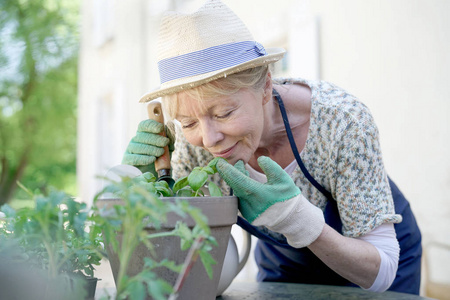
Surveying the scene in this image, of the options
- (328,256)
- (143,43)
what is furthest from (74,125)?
(328,256)

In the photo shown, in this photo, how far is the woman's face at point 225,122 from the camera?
1.30 meters

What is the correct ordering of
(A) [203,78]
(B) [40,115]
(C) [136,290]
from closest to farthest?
(C) [136,290] < (A) [203,78] < (B) [40,115]

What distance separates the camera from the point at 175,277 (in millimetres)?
882

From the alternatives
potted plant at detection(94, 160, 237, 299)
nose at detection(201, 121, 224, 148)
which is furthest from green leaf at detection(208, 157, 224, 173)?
nose at detection(201, 121, 224, 148)

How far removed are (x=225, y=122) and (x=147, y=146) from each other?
0.86 ft

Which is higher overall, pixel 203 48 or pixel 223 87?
pixel 203 48

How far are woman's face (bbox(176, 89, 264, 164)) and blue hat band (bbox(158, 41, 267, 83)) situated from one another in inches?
2.7

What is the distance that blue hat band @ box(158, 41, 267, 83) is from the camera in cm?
125

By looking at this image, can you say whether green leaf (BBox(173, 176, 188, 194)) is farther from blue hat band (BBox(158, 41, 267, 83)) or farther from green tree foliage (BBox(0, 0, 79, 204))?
green tree foliage (BBox(0, 0, 79, 204))

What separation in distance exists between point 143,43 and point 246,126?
561 centimetres

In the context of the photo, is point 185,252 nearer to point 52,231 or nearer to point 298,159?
point 52,231

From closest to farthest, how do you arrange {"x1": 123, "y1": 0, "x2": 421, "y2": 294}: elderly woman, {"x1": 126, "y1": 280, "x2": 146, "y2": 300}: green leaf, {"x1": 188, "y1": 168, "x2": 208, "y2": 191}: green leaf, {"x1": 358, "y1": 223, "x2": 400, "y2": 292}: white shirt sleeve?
{"x1": 126, "y1": 280, "x2": 146, "y2": 300}: green leaf
{"x1": 188, "y1": 168, "x2": 208, "y2": 191}: green leaf
{"x1": 123, "y1": 0, "x2": 421, "y2": 294}: elderly woman
{"x1": 358, "y1": 223, "x2": 400, "y2": 292}: white shirt sleeve

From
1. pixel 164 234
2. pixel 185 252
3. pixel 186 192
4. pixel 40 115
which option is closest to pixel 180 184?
pixel 186 192

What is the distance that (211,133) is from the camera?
4.30ft
